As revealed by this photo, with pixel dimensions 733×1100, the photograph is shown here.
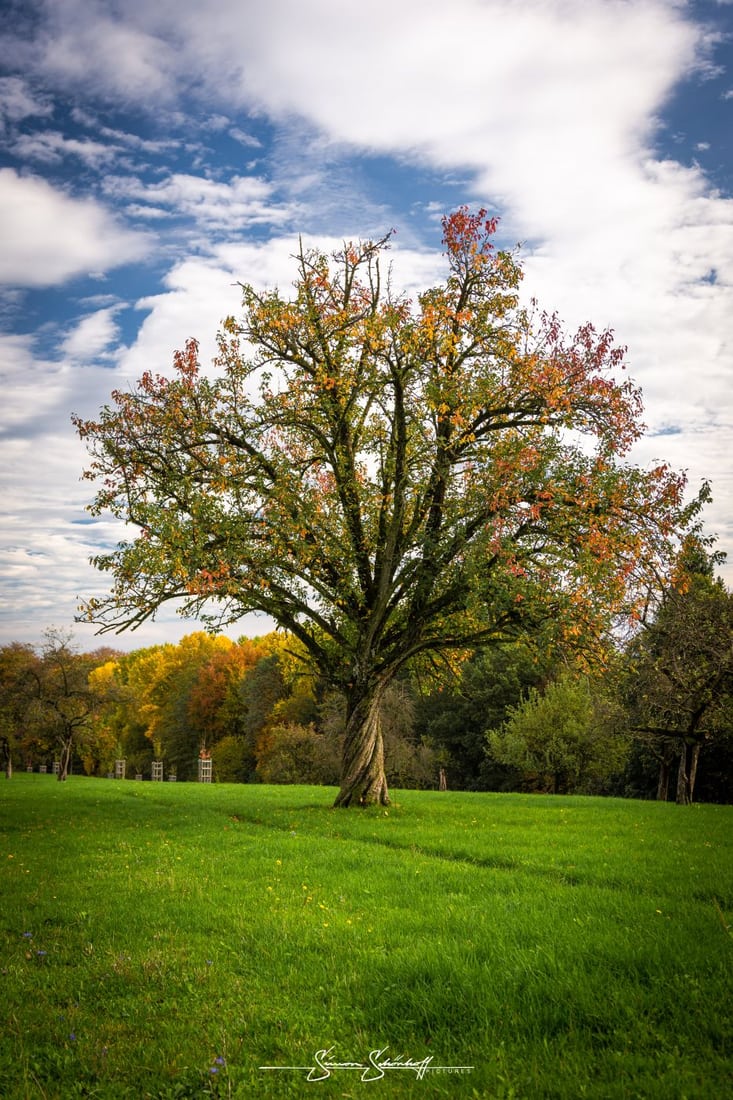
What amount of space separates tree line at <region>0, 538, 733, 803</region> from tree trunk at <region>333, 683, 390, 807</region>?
2.79 meters

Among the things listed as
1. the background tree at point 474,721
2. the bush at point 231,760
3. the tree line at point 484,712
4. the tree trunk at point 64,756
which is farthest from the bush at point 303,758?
the bush at point 231,760

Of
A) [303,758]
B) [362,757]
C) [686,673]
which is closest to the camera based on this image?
[362,757]

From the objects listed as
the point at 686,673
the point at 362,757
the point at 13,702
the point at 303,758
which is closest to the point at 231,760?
the point at 303,758

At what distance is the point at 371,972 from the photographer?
634 centimetres

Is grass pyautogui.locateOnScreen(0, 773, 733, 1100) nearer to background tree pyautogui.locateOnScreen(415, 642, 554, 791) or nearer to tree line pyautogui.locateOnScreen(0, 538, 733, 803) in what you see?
tree line pyautogui.locateOnScreen(0, 538, 733, 803)

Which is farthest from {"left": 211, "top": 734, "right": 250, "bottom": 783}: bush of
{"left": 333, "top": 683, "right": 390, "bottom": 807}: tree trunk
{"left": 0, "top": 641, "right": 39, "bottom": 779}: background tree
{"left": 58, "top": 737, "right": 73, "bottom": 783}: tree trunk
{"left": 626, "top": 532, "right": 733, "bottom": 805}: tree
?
{"left": 333, "top": 683, "right": 390, "bottom": 807}: tree trunk

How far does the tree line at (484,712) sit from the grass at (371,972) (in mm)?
10457

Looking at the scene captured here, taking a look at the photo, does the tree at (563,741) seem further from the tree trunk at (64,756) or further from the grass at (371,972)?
the grass at (371,972)

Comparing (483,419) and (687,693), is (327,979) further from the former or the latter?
(687,693)

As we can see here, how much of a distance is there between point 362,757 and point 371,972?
15.4 metres

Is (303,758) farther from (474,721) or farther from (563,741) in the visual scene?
(563,741)

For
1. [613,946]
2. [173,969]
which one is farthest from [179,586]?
[613,946]

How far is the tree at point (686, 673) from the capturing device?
75.9ft

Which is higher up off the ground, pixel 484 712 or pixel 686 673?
pixel 686 673
